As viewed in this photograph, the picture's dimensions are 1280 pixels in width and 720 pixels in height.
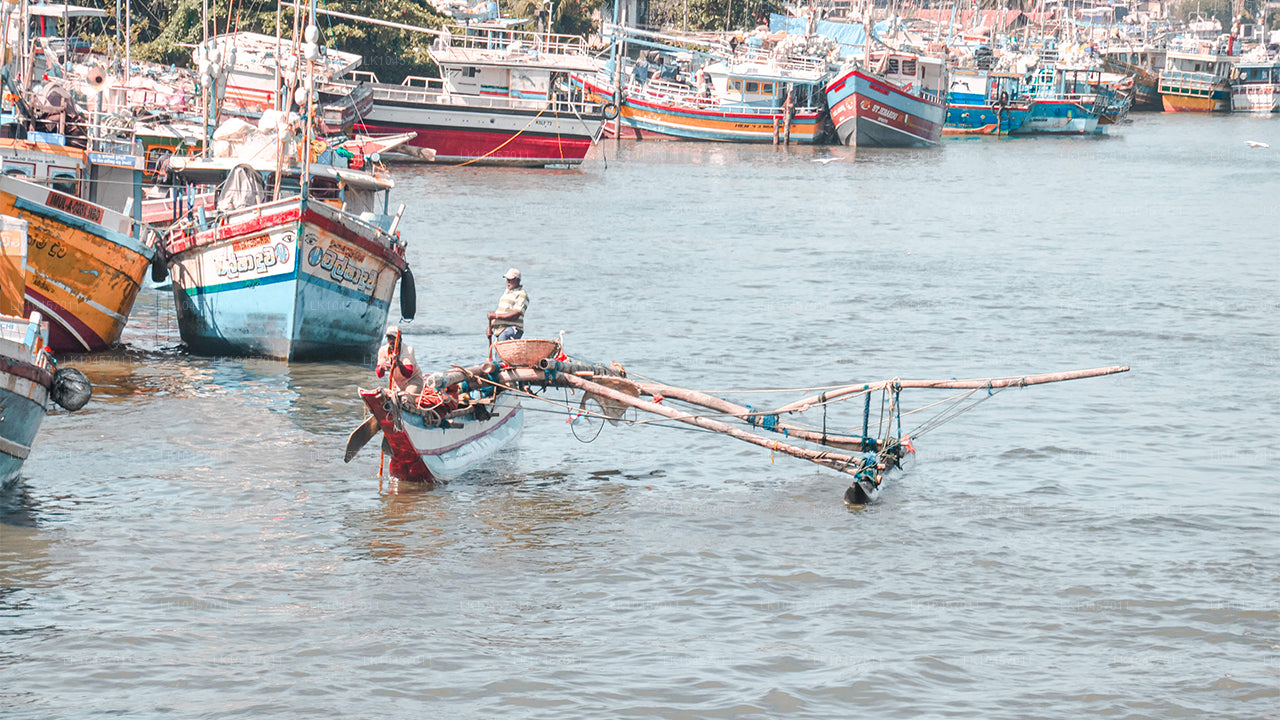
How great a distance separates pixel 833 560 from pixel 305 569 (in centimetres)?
507

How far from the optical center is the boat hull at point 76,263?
21.0 meters

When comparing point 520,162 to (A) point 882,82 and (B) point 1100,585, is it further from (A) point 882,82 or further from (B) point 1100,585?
(B) point 1100,585

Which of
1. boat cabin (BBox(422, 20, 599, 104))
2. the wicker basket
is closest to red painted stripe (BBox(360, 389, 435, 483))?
the wicker basket

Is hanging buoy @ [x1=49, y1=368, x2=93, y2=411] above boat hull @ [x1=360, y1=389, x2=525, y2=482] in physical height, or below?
above

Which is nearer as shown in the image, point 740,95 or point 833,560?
point 833,560

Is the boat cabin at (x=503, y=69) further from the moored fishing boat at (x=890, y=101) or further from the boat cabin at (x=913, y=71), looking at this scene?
the boat cabin at (x=913, y=71)

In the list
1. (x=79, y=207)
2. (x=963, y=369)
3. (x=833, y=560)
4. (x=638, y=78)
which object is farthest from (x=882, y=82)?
(x=833, y=560)

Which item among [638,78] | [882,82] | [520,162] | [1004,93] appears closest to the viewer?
[520,162]

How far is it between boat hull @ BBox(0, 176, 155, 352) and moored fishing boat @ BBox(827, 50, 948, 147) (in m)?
51.2

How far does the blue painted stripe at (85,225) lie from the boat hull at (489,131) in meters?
30.8

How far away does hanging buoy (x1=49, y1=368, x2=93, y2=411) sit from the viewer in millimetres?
15086

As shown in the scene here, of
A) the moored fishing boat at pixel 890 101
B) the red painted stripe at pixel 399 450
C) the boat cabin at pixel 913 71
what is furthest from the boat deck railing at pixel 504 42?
the red painted stripe at pixel 399 450

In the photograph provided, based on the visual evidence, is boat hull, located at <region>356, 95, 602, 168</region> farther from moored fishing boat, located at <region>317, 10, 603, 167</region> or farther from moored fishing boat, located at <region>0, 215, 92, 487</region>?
moored fishing boat, located at <region>0, 215, 92, 487</region>

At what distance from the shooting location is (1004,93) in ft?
281
